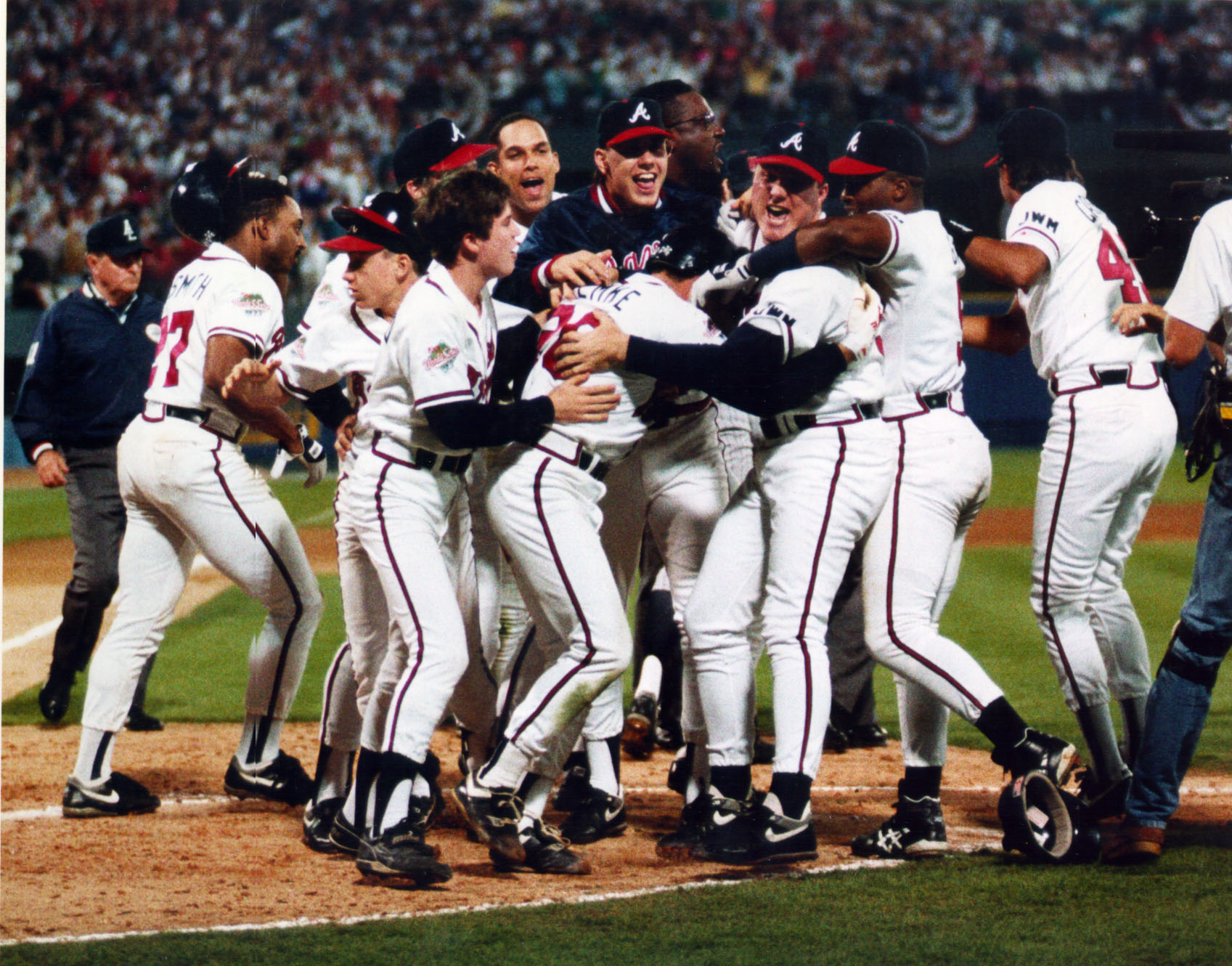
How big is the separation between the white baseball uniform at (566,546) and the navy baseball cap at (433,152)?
2.57 feet

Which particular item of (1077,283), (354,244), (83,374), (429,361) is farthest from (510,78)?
(429,361)

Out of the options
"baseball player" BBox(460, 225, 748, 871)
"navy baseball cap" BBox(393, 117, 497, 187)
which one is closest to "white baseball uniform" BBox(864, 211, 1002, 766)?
"baseball player" BBox(460, 225, 748, 871)

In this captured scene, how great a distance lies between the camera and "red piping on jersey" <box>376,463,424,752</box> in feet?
8.48

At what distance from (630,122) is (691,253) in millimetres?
457

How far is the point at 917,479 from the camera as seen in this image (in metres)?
2.76

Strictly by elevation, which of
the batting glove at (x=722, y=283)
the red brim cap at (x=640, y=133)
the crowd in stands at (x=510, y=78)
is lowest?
the batting glove at (x=722, y=283)

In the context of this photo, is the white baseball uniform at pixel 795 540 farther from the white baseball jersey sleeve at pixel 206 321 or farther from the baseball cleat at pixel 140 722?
the baseball cleat at pixel 140 722

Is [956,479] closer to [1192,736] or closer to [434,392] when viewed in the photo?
[1192,736]

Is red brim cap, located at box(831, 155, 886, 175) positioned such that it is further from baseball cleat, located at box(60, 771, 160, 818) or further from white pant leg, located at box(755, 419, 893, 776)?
baseball cleat, located at box(60, 771, 160, 818)

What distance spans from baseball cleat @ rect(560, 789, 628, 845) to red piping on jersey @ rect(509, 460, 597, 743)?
1.21ft

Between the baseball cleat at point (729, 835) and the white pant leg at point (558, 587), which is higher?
the white pant leg at point (558, 587)

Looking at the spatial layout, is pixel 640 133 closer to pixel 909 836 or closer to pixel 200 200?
pixel 200 200

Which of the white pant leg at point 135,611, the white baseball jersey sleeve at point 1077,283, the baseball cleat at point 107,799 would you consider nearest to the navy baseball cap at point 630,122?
the white baseball jersey sleeve at point 1077,283

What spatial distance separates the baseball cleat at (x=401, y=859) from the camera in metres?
2.55
